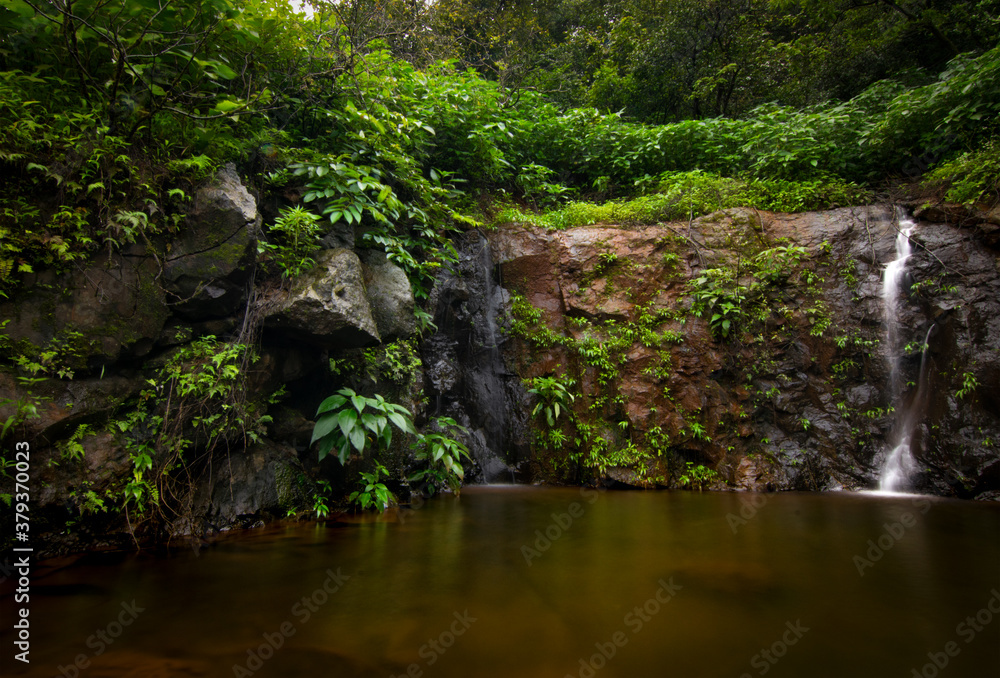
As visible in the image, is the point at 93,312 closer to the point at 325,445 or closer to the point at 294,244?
the point at 294,244

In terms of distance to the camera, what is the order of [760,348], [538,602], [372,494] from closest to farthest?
[538,602], [372,494], [760,348]

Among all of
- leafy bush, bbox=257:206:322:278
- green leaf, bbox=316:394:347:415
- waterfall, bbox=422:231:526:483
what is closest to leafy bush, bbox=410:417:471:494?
waterfall, bbox=422:231:526:483

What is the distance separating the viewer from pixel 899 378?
6020 millimetres

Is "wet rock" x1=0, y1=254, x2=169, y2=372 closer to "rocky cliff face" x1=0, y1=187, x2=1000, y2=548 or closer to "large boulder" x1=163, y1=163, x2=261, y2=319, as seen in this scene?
"rocky cliff face" x1=0, y1=187, x2=1000, y2=548

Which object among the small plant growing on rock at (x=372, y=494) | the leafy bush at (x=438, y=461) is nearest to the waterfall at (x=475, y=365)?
the leafy bush at (x=438, y=461)

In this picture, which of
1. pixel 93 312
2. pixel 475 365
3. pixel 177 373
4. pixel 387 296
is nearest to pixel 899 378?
pixel 475 365

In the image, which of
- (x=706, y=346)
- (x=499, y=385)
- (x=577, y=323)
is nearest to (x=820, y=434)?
(x=706, y=346)

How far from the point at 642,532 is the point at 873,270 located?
214 inches

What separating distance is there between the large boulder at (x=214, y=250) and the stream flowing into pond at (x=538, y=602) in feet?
6.80

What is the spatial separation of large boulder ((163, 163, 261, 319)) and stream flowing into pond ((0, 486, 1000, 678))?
6.80 ft

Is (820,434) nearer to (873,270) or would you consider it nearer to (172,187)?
(873,270)

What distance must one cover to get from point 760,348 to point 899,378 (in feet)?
5.55

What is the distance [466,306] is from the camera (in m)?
7.17

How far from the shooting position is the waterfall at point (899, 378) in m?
5.77
